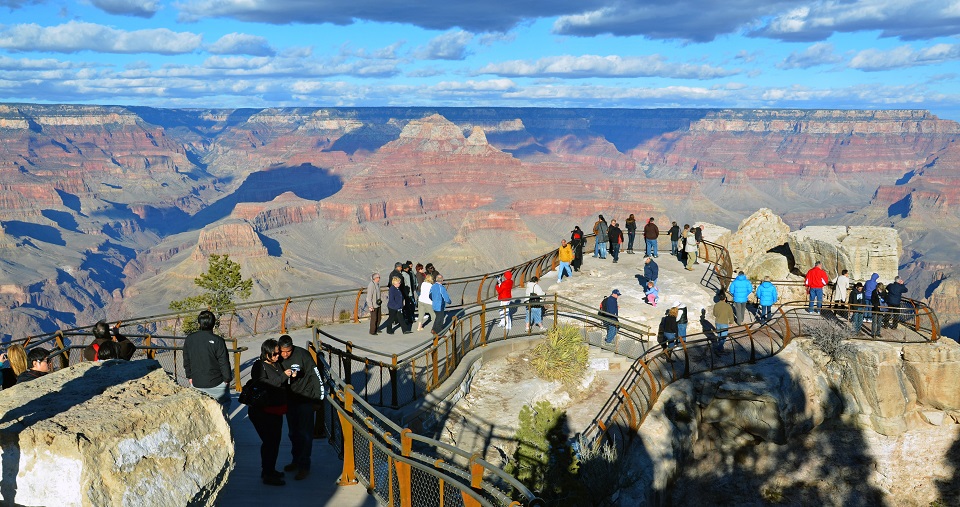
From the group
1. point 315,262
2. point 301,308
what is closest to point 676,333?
point 301,308

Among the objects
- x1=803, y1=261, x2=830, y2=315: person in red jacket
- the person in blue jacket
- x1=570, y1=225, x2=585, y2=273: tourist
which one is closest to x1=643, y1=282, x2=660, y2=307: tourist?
the person in blue jacket

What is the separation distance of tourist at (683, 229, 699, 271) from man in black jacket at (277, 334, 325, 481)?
20.2 metres

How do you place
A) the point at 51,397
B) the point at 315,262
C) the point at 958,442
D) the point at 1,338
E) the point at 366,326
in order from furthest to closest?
the point at 315,262 < the point at 1,338 < the point at 366,326 < the point at 958,442 < the point at 51,397

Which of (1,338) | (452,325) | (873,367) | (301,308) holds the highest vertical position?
(452,325)

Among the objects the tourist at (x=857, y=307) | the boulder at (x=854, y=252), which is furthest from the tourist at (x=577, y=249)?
the boulder at (x=854, y=252)

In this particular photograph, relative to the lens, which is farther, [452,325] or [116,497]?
[452,325]

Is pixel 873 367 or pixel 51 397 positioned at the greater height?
pixel 51 397

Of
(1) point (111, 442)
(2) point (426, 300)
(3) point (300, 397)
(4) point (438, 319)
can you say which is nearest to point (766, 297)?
(4) point (438, 319)

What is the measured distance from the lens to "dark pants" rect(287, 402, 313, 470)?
881 centimetres

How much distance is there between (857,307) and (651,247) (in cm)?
823

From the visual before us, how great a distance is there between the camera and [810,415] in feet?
55.8

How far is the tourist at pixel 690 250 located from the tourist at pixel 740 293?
708 cm

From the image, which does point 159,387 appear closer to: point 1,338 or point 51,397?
point 51,397

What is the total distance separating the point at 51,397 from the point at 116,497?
4.59ft
